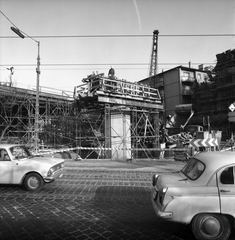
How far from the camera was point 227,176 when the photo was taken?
3227 millimetres

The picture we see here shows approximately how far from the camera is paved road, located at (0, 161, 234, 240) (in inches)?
138

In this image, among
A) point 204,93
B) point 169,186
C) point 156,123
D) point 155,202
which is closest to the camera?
point 169,186

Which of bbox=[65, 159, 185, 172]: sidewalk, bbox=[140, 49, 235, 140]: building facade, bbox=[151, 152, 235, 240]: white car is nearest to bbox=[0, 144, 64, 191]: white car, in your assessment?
bbox=[65, 159, 185, 172]: sidewalk

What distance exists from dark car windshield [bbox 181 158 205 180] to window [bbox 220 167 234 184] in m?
0.31

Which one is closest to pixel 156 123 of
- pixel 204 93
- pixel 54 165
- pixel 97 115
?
pixel 97 115

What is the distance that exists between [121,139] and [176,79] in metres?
34.5

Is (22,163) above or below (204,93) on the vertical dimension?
below

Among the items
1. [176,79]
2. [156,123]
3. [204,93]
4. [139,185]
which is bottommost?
[139,185]

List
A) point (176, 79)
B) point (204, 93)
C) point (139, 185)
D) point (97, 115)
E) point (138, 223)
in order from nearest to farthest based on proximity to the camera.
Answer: point (138, 223) < point (139, 185) < point (97, 115) < point (204, 93) < point (176, 79)

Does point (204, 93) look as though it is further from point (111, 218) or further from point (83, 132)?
point (111, 218)

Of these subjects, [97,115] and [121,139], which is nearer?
[121,139]

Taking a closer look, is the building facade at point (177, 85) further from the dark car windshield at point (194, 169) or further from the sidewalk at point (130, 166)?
the dark car windshield at point (194, 169)

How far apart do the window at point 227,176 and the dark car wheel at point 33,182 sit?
5.13 metres

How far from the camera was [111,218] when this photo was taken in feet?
13.6
